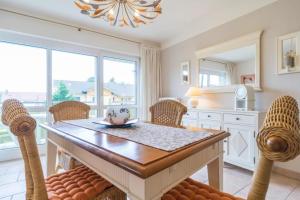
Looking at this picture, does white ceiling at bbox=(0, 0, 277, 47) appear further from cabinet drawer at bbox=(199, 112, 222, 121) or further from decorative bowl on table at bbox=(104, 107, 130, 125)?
decorative bowl on table at bbox=(104, 107, 130, 125)

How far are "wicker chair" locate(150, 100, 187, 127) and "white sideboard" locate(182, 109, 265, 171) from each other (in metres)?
1.07

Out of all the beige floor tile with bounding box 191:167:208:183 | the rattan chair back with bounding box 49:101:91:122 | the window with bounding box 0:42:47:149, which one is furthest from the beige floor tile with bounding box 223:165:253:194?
the window with bounding box 0:42:47:149

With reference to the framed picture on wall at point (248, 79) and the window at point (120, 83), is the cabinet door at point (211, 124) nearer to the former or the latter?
the framed picture on wall at point (248, 79)

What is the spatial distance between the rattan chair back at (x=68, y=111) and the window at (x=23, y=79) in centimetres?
135

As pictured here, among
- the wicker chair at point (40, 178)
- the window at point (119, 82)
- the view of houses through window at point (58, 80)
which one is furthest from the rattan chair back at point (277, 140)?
the window at point (119, 82)

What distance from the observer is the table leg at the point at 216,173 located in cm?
122

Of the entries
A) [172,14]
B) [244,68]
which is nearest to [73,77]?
[172,14]

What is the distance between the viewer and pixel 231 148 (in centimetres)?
250

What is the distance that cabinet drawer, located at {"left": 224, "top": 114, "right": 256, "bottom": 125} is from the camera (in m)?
2.28

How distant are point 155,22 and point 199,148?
2975 millimetres

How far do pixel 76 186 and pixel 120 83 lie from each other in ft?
10.4

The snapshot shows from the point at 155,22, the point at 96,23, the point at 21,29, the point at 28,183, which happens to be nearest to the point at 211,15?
the point at 155,22

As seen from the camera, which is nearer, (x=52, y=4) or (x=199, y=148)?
(x=199, y=148)

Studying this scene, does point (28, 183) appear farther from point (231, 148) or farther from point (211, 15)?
point (211, 15)
